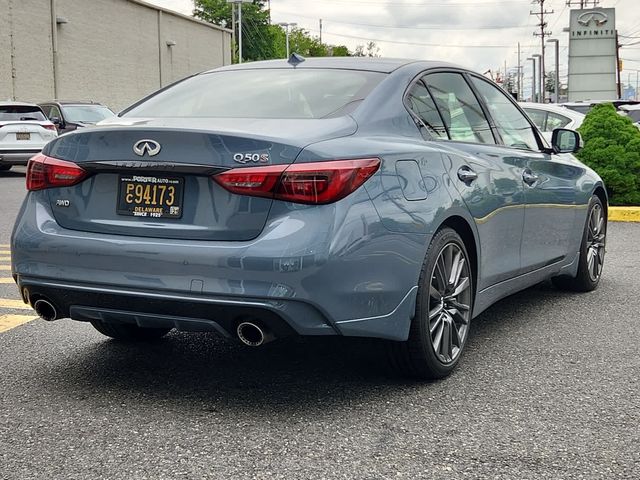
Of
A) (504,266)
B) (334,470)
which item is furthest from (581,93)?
(334,470)

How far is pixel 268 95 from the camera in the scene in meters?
4.56

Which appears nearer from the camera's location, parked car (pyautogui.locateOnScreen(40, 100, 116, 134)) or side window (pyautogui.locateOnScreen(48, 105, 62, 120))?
parked car (pyautogui.locateOnScreen(40, 100, 116, 134))

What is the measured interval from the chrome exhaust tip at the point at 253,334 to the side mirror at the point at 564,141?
3155 millimetres

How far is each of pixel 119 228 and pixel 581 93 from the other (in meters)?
31.1

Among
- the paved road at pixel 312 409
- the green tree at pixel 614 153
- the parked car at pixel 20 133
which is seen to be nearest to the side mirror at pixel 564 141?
the paved road at pixel 312 409

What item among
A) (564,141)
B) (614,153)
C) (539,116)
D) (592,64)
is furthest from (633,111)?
(564,141)

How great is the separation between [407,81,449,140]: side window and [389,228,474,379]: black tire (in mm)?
548

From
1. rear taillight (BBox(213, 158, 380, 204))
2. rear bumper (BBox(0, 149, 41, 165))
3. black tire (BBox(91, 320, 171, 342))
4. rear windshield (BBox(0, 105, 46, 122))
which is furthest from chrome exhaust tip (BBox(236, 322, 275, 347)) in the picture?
rear windshield (BBox(0, 105, 46, 122))

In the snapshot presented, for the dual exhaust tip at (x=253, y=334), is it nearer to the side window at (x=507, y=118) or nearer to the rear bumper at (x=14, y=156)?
the side window at (x=507, y=118)

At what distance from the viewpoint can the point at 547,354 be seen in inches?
198

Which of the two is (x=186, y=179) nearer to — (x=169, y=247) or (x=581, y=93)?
(x=169, y=247)

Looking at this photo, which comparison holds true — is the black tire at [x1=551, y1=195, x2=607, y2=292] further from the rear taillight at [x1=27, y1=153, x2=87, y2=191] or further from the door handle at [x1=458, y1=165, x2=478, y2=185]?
the rear taillight at [x1=27, y1=153, x2=87, y2=191]

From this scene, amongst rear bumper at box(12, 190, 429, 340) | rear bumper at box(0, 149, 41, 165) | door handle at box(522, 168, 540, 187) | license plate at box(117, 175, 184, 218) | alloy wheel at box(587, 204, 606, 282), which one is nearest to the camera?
rear bumper at box(12, 190, 429, 340)

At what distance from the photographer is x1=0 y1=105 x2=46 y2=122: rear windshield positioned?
69.1 feet
